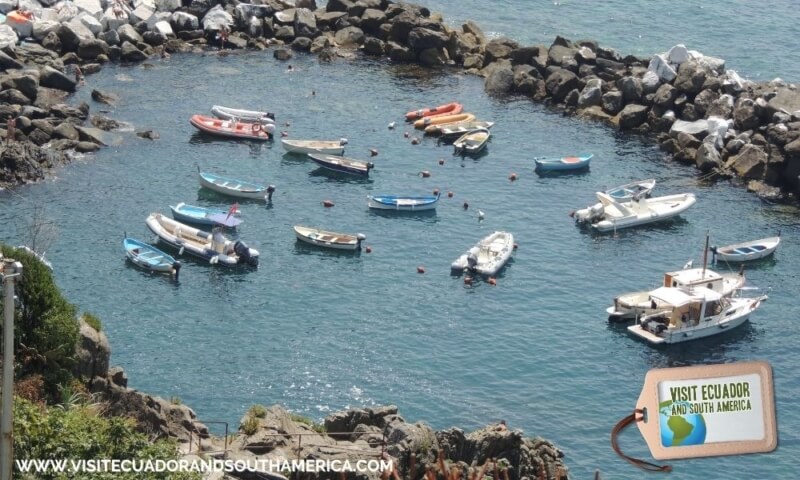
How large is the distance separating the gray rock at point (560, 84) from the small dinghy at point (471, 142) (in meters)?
12.4

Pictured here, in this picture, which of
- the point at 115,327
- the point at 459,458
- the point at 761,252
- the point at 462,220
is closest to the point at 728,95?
the point at 761,252

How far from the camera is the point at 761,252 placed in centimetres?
8669

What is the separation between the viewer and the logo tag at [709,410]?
1570cm

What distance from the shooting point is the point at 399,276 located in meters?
82.2

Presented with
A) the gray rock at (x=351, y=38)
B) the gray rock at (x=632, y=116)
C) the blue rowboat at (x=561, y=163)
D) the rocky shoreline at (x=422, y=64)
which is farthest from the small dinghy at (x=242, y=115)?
the gray rock at (x=632, y=116)

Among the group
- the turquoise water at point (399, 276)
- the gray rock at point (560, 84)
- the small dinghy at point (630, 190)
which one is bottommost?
the turquoise water at point (399, 276)

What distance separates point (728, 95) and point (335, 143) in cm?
3732

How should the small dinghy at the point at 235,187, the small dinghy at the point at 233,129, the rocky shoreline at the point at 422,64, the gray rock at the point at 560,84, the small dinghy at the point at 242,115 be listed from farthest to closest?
the gray rock at the point at 560,84 < the small dinghy at the point at 242,115 < the small dinghy at the point at 233,129 < the rocky shoreline at the point at 422,64 < the small dinghy at the point at 235,187

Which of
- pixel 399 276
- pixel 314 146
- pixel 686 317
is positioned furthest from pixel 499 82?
pixel 686 317

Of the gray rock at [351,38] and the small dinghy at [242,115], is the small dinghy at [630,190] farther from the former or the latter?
Result: the gray rock at [351,38]

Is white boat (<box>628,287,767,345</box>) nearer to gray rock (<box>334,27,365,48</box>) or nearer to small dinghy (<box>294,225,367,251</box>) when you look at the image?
small dinghy (<box>294,225,367,251</box>)

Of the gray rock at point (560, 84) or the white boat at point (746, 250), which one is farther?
the gray rock at point (560, 84)

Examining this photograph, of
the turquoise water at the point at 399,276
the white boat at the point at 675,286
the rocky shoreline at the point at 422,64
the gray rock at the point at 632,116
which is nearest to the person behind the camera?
the turquoise water at the point at 399,276

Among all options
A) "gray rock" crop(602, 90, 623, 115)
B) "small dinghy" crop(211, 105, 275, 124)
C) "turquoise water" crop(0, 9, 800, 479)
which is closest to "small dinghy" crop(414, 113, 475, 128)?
"turquoise water" crop(0, 9, 800, 479)
